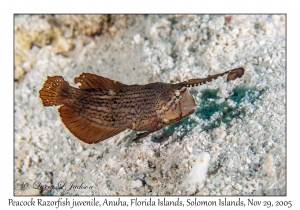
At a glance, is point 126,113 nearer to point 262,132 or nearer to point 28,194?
point 262,132

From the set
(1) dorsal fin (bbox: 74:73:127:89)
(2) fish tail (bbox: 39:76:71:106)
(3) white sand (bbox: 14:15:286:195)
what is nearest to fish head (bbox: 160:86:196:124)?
(3) white sand (bbox: 14:15:286:195)

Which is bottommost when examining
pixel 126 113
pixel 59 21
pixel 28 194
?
pixel 28 194

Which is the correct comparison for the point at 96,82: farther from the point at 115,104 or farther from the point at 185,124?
the point at 185,124

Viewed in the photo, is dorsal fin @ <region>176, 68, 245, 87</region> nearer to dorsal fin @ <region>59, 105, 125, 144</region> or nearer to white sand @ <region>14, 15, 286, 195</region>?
white sand @ <region>14, 15, 286, 195</region>

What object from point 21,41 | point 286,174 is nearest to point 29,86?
point 21,41

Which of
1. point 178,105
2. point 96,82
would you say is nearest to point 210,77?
point 178,105

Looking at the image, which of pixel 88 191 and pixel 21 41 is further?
pixel 21 41
